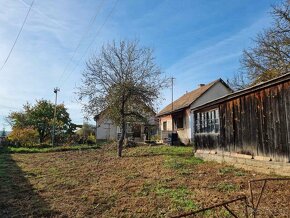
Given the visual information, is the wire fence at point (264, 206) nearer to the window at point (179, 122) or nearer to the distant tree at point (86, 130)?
the window at point (179, 122)

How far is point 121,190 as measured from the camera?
9609 mm

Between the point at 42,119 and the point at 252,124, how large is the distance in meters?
30.4

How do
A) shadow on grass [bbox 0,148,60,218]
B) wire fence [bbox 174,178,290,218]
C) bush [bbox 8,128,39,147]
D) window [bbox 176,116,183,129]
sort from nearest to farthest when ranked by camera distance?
wire fence [bbox 174,178,290,218], shadow on grass [bbox 0,148,60,218], window [bbox 176,116,183,129], bush [bbox 8,128,39,147]

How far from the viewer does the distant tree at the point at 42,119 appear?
1443 inches

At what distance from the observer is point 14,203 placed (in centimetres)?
840

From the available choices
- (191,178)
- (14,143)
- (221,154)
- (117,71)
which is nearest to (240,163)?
(221,154)

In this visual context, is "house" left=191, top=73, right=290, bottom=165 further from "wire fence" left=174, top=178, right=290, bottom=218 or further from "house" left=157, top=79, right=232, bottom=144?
"house" left=157, top=79, right=232, bottom=144

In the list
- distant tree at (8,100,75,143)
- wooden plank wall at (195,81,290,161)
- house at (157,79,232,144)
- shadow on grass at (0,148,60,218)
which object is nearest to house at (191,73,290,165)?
wooden plank wall at (195,81,290,161)

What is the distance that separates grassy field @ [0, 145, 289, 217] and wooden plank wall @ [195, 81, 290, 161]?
106cm

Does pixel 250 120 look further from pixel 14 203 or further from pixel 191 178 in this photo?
pixel 14 203

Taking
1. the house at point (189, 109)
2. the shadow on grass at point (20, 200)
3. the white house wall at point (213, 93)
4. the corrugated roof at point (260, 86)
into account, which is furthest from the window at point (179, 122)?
the shadow on grass at point (20, 200)

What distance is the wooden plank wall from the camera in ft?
32.9

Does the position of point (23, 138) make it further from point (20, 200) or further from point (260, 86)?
point (260, 86)

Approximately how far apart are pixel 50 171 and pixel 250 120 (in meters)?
9.55
